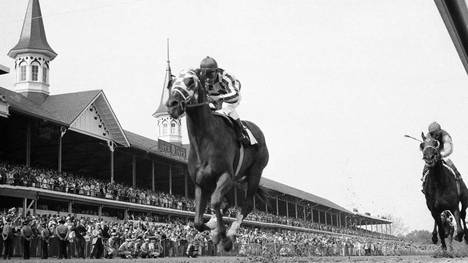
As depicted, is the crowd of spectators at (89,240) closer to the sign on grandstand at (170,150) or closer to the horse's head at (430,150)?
the horse's head at (430,150)

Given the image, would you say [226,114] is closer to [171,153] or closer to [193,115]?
[193,115]

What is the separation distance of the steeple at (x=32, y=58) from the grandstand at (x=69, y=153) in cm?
8

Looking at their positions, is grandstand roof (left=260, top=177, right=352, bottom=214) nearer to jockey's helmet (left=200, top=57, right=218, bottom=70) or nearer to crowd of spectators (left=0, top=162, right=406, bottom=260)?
crowd of spectators (left=0, top=162, right=406, bottom=260)

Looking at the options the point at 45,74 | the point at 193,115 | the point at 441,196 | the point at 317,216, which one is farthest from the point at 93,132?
the point at 317,216

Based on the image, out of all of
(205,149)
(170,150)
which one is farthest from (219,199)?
(170,150)

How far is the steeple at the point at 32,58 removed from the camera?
51.0 meters

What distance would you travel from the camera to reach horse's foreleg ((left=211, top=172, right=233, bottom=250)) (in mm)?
7535

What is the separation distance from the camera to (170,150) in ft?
148

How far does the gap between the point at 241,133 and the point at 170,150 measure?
120 ft

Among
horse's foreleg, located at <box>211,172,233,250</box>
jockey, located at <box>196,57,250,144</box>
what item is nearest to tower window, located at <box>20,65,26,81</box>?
jockey, located at <box>196,57,250,144</box>

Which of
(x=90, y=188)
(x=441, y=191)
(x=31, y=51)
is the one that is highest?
(x=31, y=51)

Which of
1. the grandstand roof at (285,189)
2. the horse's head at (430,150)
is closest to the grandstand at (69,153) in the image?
the grandstand roof at (285,189)

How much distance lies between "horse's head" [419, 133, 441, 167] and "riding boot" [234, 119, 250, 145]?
4650mm

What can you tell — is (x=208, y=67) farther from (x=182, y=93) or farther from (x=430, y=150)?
(x=430, y=150)
